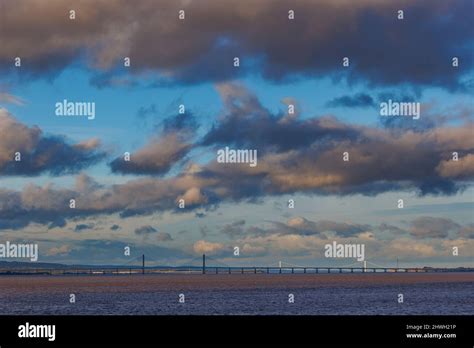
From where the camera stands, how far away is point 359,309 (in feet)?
446
